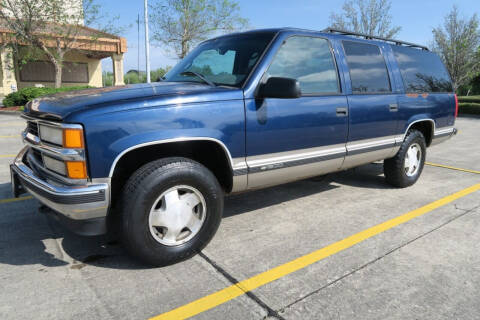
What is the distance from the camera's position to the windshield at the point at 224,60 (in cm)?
Result: 329

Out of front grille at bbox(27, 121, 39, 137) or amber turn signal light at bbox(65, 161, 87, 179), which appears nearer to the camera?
amber turn signal light at bbox(65, 161, 87, 179)

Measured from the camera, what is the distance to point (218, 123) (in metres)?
2.84

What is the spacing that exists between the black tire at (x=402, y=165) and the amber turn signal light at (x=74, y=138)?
397 centimetres

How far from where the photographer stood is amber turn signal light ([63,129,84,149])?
2344mm

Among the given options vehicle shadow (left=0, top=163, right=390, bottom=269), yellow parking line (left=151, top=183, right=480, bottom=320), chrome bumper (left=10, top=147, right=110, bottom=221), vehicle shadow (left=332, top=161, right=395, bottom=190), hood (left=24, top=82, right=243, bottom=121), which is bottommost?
yellow parking line (left=151, top=183, right=480, bottom=320)

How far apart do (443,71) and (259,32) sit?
3539 millimetres

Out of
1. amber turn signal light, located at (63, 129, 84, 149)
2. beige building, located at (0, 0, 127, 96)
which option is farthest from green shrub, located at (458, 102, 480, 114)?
beige building, located at (0, 0, 127, 96)

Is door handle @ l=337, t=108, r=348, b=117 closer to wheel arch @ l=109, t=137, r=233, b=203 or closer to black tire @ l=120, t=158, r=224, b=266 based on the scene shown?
wheel arch @ l=109, t=137, r=233, b=203

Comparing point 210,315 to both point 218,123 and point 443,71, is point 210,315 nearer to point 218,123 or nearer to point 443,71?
point 218,123

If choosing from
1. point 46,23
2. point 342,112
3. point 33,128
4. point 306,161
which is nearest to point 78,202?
point 33,128

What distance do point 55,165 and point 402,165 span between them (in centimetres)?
418

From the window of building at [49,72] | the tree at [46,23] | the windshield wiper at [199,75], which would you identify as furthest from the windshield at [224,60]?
the window of building at [49,72]

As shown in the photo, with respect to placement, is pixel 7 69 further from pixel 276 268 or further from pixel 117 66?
pixel 276 268

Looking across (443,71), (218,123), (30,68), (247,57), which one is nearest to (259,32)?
(247,57)
